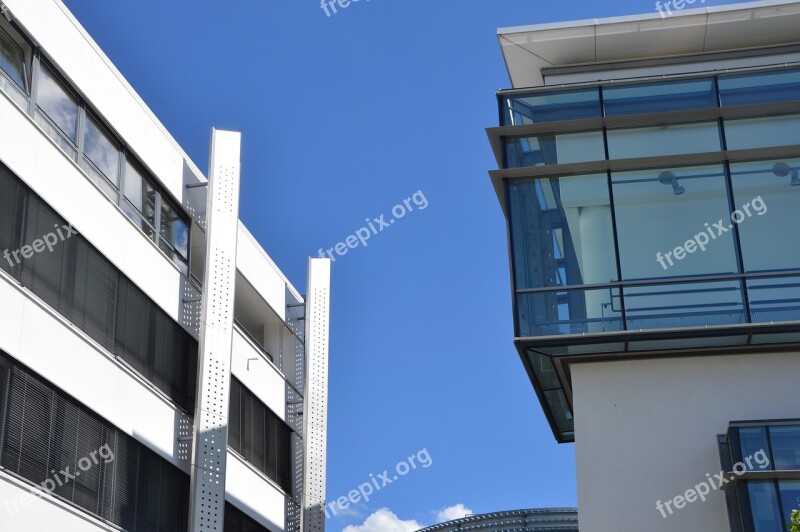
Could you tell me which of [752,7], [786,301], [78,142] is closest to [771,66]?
[752,7]

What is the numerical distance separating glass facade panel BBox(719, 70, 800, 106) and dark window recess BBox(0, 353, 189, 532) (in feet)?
40.1

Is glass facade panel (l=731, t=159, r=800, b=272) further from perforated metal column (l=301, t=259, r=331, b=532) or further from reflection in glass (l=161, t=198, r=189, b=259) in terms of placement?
perforated metal column (l=301, t=259, r=331, b=532)

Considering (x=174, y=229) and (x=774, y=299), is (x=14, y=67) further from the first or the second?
(x=774, y=299)

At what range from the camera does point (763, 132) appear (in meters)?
20.6


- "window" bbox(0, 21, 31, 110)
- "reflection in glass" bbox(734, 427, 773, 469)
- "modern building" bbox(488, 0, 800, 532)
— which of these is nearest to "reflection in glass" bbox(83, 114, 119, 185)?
"window" bbox(0, 21, 31, 110)

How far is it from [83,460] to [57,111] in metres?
5.94

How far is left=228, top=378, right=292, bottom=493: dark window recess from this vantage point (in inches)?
1069

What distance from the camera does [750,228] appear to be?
788 inches

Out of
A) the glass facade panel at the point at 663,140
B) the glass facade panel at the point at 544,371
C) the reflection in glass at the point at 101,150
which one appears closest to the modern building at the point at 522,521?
the glass facade panel at the point at 544,371

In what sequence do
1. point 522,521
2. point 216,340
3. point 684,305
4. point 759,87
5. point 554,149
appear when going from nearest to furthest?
point 684,305
point 759,87
point 554,149
point 216,340
point 522,521

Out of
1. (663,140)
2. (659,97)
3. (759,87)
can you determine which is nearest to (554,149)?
(663,140)

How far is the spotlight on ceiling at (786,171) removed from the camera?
66.5 ft

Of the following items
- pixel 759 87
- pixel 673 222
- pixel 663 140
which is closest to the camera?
pixel 673 222

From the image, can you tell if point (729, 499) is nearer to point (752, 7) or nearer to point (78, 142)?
point (752, 7)
